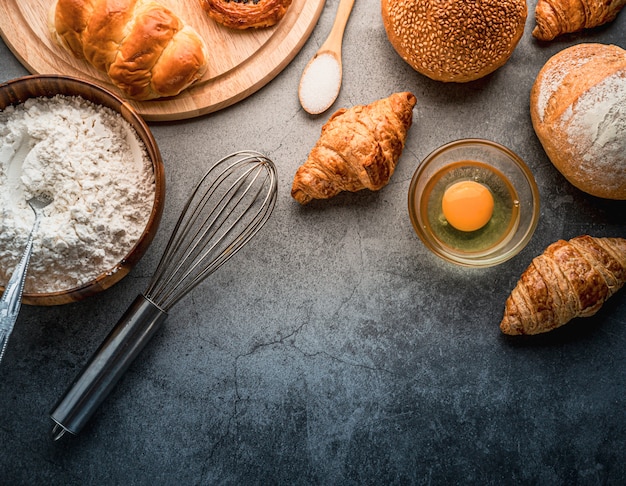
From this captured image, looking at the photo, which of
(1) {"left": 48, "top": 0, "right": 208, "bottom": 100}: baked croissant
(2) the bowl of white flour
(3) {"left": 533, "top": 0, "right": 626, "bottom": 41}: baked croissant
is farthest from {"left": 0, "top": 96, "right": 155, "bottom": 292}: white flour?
(3) {"left": 533, "top": 0, "right": 626, "bottom": 41}: baked croissant

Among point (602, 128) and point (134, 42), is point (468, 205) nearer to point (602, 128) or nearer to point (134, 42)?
point (602, 128)

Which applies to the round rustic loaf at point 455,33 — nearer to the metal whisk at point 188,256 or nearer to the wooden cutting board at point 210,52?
the wooden cutting board at point 210,52

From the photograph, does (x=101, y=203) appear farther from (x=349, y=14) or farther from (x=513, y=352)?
(x=513, y=352)

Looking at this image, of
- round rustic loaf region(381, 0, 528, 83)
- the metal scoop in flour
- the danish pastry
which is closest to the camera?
the metal scoop in flour

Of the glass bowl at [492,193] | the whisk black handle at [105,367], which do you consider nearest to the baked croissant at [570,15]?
the glass bowl at [492,193]

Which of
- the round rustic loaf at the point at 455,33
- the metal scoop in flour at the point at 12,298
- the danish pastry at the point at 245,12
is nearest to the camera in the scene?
the metal scoop in flour at the point at 12,298

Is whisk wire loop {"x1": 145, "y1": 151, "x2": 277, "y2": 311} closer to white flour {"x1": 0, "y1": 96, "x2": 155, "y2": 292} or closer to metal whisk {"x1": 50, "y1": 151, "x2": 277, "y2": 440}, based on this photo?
metal whisk {"x1": 50, "y1": 151, "x2": 277, "y2": 440}

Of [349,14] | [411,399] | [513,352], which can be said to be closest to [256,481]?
[411,399]
